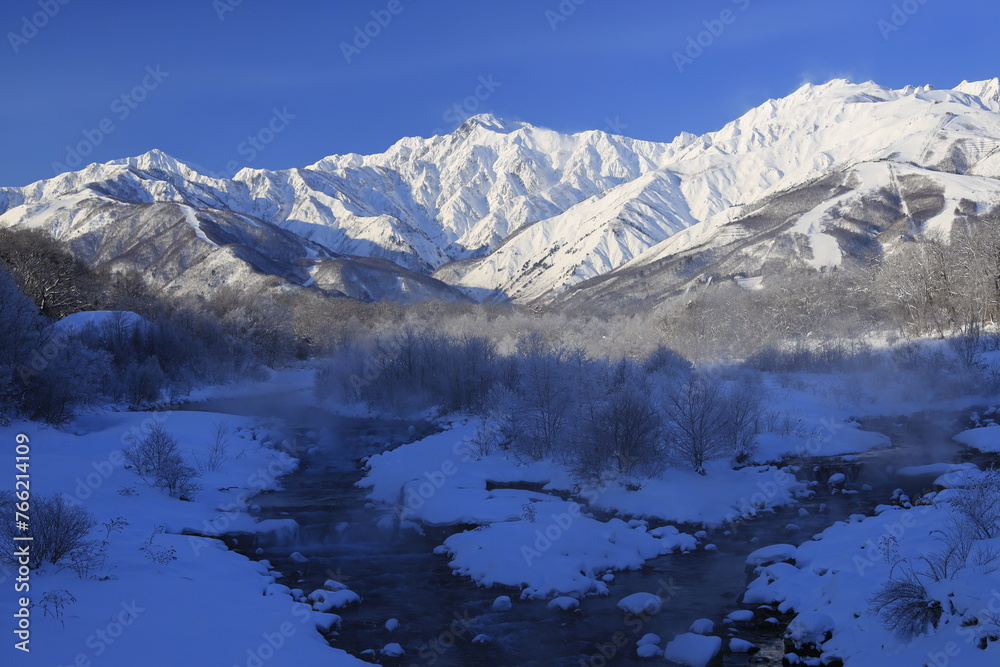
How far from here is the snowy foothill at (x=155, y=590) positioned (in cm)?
1059

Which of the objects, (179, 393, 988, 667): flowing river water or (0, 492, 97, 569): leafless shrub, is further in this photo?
(179, 393, 988, 667): flowing river water

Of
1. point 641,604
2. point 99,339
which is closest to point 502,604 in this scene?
point 641,604

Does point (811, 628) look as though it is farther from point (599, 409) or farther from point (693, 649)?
point (599, 409)

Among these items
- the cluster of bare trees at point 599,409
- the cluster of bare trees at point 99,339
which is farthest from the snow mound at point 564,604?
the cluster of bare trees at point 99,339

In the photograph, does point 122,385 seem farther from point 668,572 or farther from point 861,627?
point 861,627

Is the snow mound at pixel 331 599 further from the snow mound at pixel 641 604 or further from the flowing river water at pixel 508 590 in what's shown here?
the snow mound at pixel 641 604

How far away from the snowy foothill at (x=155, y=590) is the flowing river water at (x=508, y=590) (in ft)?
3.37

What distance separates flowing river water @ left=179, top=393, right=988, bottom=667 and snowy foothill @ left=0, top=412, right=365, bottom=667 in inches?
40.5

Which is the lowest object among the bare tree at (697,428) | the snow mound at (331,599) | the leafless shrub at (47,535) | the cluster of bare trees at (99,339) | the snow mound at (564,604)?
the snow mound at (564,604)

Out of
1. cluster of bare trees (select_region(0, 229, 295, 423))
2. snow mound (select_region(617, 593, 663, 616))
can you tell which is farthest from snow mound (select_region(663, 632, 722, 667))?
cluster of bare trees (select_region(0, 229, 295, 423))

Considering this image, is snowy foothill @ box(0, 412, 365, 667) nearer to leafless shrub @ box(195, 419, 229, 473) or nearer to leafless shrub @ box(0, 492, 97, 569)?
leafless shrub @ box(0, 492, 97, 569)

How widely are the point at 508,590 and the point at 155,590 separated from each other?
24.5 feet

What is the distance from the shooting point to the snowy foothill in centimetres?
1059

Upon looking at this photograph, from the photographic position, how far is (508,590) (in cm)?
1600
